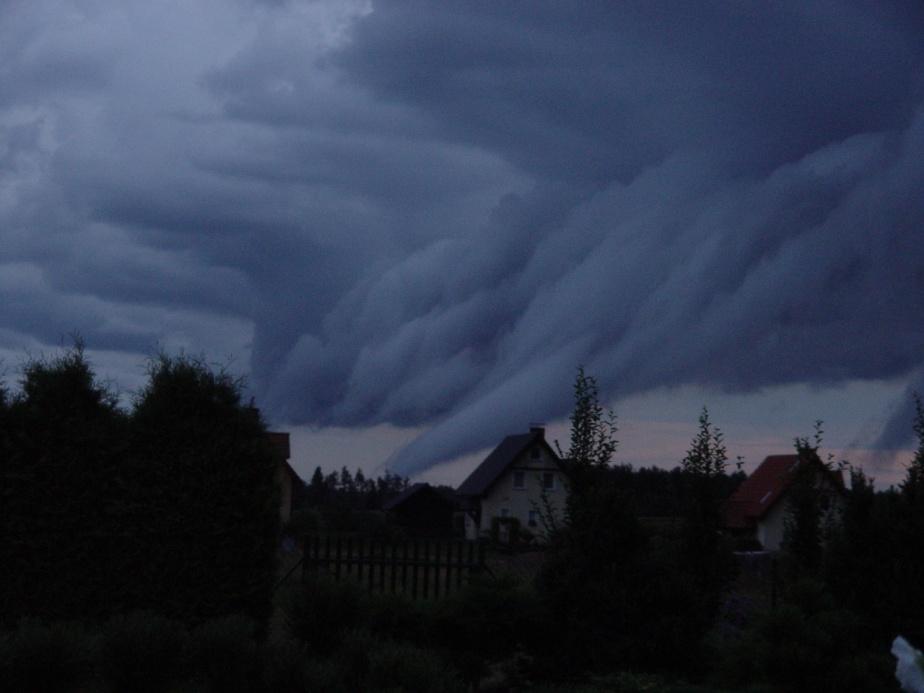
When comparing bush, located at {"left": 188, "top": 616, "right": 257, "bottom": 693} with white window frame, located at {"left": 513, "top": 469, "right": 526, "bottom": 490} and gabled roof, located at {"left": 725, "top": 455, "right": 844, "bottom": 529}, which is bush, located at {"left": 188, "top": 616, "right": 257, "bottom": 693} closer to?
gabled roof, located at {"left": 725, "top": 455, "right": 844, "bottom": 529}

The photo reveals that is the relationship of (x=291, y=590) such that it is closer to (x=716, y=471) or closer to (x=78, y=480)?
(x=78, y=480)

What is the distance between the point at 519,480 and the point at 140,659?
44.9 metres

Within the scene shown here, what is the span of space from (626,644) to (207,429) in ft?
18.7

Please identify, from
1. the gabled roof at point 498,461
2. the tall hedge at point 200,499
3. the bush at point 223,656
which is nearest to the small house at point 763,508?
the gabled roof at point 498,461

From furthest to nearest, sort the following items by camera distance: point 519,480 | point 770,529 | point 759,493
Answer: point 519,480
point 759,493
point 770,529

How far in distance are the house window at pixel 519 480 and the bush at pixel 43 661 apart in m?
44.6

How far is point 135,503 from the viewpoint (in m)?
12.4

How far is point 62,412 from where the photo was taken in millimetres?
12695

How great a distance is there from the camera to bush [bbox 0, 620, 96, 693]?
9383mm

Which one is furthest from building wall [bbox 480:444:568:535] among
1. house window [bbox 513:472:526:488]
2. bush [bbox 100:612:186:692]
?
bush [bbox 100:612:186:692]

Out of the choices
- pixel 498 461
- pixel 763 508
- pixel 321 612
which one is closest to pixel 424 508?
pixel 498 461

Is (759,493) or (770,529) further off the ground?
(759,493)

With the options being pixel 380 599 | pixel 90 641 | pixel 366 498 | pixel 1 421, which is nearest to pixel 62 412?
pixel 1 421

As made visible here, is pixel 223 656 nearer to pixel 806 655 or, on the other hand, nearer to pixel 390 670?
pixel 390 670
